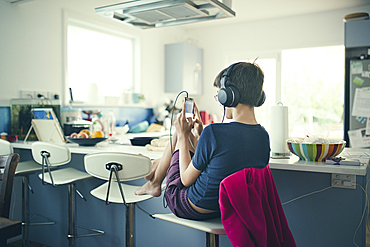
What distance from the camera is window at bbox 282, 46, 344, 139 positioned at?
4.51 metres

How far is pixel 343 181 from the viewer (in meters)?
1.59

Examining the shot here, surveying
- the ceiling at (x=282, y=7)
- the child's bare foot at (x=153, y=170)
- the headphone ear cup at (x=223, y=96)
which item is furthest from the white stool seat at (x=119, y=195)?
the ceiling at (x=282, y=7)

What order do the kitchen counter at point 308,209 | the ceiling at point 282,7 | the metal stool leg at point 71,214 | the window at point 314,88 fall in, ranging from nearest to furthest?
1. the kitchen counter at point 308,209
2. the metal stool leg at point 71,214
3. the ceiling at point 282,7
4. the window at point 314,88

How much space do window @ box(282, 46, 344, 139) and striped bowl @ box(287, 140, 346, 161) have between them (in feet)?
9.86

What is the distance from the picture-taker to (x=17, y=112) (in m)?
2.77

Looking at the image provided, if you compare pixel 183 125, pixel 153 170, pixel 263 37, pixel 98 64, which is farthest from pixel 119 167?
pixel 263 37

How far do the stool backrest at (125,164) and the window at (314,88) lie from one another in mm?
3445

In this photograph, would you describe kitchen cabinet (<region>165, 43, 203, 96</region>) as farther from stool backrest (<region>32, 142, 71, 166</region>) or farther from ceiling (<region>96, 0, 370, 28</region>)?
stool backrest (<region>32, 142, 71, 166</region>)

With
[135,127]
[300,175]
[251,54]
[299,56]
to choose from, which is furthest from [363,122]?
[135,127]

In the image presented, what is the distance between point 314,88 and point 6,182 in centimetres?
Result: 431

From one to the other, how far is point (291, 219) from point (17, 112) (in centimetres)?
236

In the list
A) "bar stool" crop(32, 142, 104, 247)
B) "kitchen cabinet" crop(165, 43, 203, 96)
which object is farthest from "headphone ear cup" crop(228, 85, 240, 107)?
"kitchen cabinet" crop(165, 43, 203, 96)

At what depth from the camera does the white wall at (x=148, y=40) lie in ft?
9.31

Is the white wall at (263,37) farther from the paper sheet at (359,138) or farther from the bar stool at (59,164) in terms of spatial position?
the bar stool at (59,164)
